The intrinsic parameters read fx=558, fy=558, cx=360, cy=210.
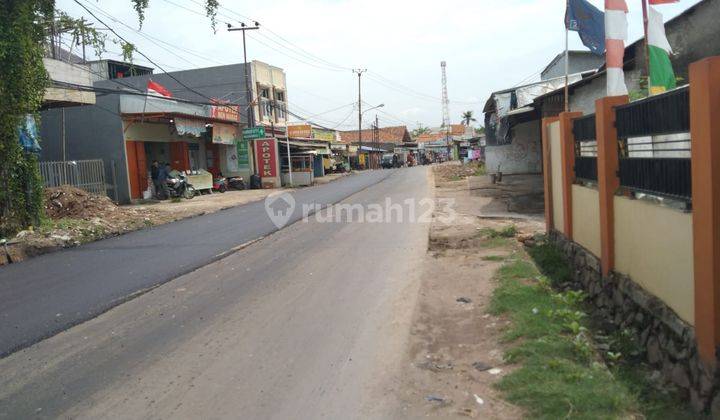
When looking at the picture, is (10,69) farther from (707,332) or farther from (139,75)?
(139,75)

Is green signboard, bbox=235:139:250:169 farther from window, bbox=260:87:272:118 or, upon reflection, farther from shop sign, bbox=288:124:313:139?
shop sign, bbox=288:124:313:139

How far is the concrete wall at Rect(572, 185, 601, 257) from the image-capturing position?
687 centimetres

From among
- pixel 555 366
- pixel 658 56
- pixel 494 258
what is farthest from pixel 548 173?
pixel 555 366

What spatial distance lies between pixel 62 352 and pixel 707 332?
5.68m

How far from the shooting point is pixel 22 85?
43.9 ft

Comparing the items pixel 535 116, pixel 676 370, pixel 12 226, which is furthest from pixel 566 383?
pixel 535 116

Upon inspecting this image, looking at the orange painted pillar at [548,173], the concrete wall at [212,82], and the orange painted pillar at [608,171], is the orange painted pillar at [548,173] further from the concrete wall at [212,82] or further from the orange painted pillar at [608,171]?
the concrete wall at [212,82]

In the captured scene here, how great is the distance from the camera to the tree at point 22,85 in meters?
13.0

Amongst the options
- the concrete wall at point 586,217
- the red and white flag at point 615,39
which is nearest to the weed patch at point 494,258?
the concrete wall at point 586,217

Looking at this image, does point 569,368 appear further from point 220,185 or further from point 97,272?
point 220,185

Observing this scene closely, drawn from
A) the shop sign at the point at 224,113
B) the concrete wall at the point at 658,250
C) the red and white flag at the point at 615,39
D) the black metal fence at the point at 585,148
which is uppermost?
the shop sign at the point at 224,113

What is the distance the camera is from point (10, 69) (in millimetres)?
13094

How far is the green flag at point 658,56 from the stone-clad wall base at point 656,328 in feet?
10.2

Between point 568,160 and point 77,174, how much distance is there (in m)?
20.1
